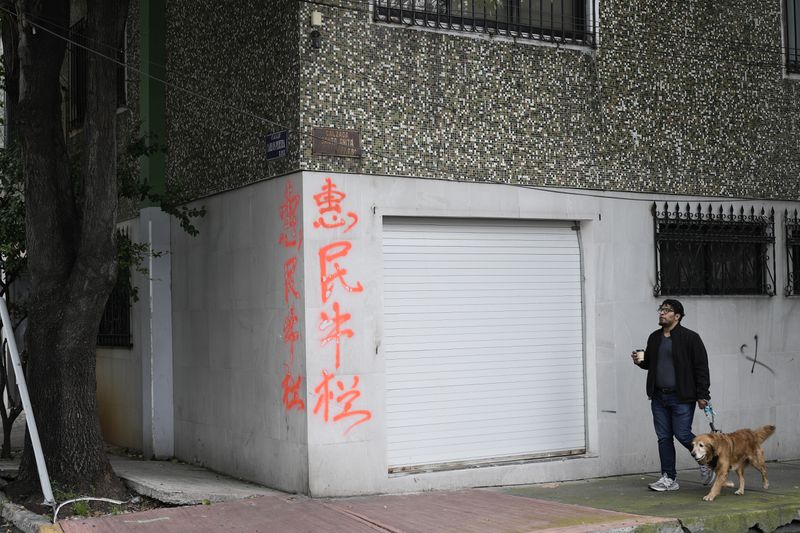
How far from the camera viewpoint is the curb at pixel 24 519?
872cm

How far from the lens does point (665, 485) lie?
1032cm

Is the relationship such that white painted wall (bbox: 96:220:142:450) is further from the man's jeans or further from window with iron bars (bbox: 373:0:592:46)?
the man's jeans

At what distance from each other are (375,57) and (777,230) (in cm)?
597

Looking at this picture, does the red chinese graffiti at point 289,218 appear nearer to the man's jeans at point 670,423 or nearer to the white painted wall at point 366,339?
the white painted wall at point 366,339

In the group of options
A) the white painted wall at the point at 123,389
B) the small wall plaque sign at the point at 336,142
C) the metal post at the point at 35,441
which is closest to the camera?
the metal post at the point at 35,441

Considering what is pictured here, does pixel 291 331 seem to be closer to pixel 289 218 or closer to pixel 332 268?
pixel 332 268

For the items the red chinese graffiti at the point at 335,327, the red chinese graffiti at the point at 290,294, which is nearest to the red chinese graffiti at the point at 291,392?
the red chinese graffiti at the point at 290,294

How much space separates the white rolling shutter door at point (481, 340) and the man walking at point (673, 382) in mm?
1325

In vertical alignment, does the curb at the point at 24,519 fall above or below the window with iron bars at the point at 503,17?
below

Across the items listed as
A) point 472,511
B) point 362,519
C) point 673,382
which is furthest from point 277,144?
point 673,382

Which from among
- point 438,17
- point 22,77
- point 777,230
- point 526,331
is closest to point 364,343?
point 526,331

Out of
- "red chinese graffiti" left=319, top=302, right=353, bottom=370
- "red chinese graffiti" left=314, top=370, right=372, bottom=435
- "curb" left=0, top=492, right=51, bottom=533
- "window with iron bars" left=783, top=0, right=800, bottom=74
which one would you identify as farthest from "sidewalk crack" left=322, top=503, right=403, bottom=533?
"window with iron bars" left=783, top=0, right=800, bottom=74

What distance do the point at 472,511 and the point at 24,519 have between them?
4.06 metres

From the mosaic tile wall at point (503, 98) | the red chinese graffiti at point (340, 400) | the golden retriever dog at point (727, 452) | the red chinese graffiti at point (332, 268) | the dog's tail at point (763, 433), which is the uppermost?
the mosaic tile wall at point (503, 98)
